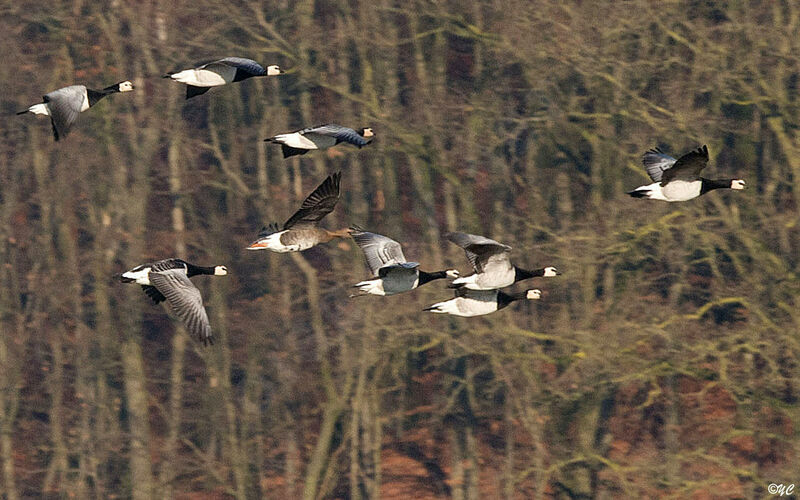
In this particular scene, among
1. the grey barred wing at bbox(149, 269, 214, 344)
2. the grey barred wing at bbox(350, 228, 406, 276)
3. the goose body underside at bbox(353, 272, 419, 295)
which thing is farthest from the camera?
the grey barred wing at bbox(350, 228, 406, 276)

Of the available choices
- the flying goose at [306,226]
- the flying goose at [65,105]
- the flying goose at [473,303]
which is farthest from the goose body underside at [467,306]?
the flying goose at [65,105]

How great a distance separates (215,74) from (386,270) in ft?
11.5

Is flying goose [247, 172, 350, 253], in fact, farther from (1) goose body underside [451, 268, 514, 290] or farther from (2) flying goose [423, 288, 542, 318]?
(1) goose body underside [451, 268, 514, 290]

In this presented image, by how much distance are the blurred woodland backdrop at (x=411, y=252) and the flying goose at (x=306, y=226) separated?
4.42 metres

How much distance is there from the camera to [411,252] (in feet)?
87.6

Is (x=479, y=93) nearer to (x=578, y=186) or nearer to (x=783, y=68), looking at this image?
(x=578, y=186)

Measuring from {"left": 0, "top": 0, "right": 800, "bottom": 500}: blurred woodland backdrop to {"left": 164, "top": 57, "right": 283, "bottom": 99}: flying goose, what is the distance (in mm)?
5728

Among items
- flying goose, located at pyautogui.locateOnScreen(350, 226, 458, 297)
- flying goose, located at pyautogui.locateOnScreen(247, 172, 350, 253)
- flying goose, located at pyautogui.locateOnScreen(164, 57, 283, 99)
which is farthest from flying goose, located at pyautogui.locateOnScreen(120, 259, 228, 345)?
flying goose, located at pyautogui.locateOnScreen(164, 57, 283, 99)

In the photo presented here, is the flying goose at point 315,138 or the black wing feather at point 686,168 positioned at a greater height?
the flying goose at point 315,138

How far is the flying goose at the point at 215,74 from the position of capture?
19.6 m

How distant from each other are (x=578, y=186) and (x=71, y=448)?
11235 mm

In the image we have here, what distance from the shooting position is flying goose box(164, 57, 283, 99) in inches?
773

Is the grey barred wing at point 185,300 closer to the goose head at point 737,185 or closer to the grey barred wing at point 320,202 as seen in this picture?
the grey barred wing at point 320,202

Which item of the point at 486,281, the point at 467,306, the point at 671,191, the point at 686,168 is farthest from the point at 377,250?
the point at 686,168
